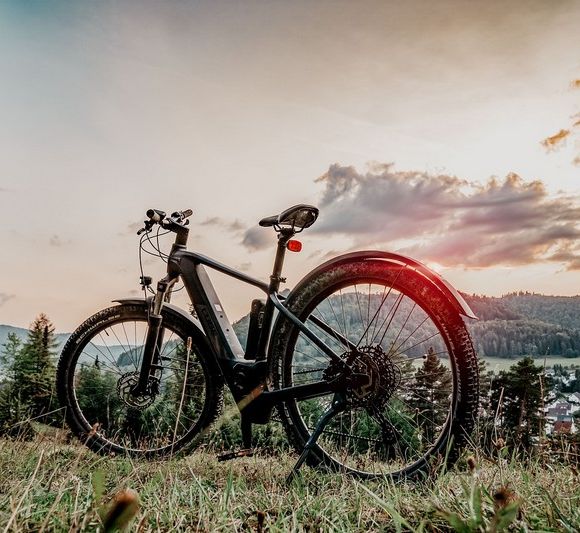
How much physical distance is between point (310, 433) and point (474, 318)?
4.54ft

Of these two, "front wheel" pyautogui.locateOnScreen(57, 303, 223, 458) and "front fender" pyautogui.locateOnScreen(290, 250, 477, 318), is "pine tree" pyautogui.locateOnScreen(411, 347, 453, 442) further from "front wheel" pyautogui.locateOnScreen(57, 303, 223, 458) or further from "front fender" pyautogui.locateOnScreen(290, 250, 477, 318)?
"front wheel" pyautogui.locateOnScreen(57, 303, 223, 458)

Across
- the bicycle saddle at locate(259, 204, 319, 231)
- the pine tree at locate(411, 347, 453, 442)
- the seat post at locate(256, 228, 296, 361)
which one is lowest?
the pine tree at locate(411, 347, 453, 442)

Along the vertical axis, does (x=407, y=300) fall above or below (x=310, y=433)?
above

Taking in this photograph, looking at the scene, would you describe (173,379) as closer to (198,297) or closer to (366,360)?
(198,297)

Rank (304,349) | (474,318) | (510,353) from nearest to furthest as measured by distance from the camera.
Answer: (474,318) < (304,349) < (510,353)

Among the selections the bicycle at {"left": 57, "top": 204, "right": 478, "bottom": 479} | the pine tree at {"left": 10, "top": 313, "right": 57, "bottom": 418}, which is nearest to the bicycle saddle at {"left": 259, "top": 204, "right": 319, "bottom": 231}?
the bicycle at {"left": 57, "top": 204, "right": 478, "bottom": 479}

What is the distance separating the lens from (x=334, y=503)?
213cm

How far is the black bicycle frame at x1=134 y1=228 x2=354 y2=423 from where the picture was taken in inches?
142

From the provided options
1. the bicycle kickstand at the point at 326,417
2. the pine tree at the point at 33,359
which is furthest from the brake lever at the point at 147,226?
the pine tree at the point at 33,359

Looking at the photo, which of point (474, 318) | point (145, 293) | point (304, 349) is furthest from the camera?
point (145, 293)

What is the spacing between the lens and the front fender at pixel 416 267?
320 cm

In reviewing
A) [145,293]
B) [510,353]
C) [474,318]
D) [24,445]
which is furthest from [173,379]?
[510,353]

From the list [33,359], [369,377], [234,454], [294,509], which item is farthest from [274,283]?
[33,359]

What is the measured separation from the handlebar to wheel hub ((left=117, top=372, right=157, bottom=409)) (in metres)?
1.25
